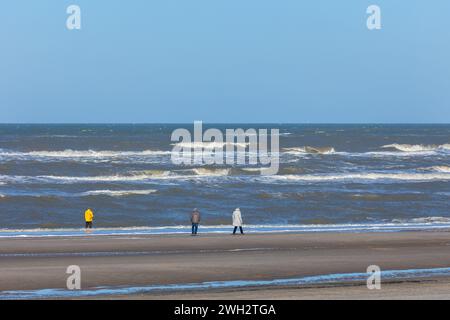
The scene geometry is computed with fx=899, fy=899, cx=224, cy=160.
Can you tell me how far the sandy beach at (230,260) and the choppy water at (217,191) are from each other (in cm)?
530

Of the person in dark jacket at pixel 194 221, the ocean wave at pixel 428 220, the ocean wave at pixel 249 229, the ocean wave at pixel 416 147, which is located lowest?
the ocean wave at pixel 428 220

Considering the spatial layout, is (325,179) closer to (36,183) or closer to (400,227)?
(36,183)

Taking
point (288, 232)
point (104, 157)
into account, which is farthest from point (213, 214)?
point (104, 157)

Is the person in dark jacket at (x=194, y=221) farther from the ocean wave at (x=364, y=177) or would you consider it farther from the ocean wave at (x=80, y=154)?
the ocean wave at (x=80, y=154)

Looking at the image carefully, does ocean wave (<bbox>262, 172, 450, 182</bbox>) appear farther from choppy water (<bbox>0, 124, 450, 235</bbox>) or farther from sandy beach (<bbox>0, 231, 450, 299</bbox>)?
sandy beach (<bbox>0, 231, 450, 299</bbox>)

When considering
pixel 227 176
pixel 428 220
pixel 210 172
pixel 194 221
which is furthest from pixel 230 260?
pixel 210 172

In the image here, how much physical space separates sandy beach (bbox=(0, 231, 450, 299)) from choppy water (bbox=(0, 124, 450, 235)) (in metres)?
5.30

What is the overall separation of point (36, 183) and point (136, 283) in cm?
2601

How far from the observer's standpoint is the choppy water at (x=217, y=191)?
30578 mm

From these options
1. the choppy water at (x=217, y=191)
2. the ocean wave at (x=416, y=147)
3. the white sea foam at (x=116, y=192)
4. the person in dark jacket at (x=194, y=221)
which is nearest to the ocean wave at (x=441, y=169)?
the choppy water at (x=217, y=191)

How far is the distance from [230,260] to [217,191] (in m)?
19.7

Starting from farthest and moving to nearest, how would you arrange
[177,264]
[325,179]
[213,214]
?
[325,179], [213,214], [177,264]

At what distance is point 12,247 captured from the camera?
21656 mm

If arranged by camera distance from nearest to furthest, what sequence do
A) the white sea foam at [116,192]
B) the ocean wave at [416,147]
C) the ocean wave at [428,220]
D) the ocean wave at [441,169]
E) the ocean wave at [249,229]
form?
the ocean wave at [249,229] → the ocean wave at [428,220] → the white sea foam at [116,192] → the ocean wave at [441,169] → the ocean wave at [416,147]
